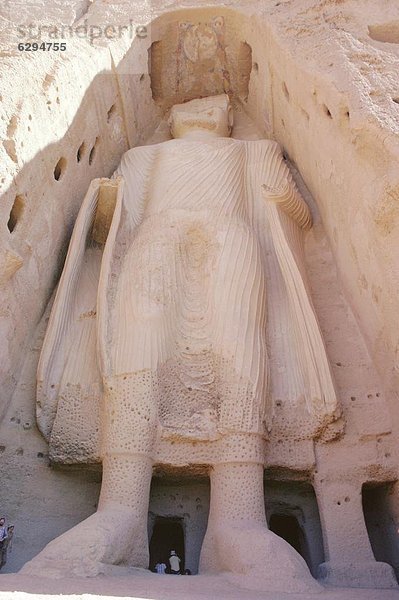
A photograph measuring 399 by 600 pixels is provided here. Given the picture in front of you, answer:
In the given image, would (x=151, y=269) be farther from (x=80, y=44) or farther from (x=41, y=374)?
(x=80, y=44)

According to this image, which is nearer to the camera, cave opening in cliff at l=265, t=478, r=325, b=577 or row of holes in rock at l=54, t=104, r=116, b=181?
cave opening in cliff at l=265, t=478, r=325, b=577

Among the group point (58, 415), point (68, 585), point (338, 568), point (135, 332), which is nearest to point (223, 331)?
point (135, 332)

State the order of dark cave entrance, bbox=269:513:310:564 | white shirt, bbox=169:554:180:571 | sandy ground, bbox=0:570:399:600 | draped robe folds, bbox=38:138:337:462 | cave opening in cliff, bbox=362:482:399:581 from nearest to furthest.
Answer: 1. sandy ground, bbox=0:570:399:600
2. white shirt, bbox=169:554:180:571
3. cave opening in cliff, bbox=362:482:399:581
4. draped robe folds, bbox=38:138:337:462
5. dark cave entrance, bbox=269:513:310:564

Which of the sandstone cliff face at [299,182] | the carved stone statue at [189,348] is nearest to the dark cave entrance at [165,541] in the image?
the sandstone cliff face at [299,182]

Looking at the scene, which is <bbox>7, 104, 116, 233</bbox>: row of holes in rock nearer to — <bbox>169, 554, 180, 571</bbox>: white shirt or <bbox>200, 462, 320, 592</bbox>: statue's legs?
<bbox>200, 462, 320, 592</bbox>: statue's legs

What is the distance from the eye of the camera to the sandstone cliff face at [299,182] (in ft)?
11.5

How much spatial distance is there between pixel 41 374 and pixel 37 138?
1569 mm

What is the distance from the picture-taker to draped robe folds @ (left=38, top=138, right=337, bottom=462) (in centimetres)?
353

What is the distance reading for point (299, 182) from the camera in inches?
200

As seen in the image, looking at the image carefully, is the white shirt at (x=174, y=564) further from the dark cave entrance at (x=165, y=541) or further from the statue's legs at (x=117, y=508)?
the dark cave entrance at (x=165, y=541)

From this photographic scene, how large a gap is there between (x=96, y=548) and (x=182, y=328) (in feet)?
4.96

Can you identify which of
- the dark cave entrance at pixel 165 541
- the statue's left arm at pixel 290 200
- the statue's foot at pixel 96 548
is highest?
the statue's left arm at pixel 290 200

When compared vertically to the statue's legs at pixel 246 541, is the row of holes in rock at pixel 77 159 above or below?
above

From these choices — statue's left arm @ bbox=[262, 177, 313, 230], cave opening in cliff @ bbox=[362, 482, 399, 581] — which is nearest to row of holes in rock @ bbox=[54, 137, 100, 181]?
statue's left arm @ bbox=[262, 177, 313, 230]
